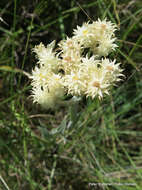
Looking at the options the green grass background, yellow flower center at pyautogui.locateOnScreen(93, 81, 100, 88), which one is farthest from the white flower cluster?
the green grass background

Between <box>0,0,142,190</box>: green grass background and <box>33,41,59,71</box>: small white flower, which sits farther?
<box>0,0,142,190</box>: green grass background

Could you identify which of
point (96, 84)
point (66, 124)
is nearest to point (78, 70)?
point (96, 84)

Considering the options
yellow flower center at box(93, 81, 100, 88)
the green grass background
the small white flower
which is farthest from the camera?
the green grass background

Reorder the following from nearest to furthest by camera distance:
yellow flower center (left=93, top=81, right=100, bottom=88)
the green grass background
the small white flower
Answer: yellow flower center (left=93, top=81, right=100, bottom=88) → the small white flower → the green grass background

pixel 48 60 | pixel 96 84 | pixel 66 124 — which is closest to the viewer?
pixel 96 84

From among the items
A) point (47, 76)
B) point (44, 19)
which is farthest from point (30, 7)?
point (47, 76)

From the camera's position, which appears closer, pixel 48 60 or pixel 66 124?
pixel 48 60

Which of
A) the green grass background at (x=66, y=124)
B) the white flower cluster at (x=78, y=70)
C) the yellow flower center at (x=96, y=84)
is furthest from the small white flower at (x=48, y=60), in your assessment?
the green grass background at (x=66, y=124)

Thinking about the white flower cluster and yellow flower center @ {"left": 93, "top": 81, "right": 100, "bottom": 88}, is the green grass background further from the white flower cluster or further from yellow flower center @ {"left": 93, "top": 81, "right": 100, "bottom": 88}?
yellow flower center @ {"left": 93, "top": 81, "right": 100, "bottom": 88}

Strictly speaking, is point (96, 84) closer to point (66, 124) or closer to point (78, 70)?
point (78, 70)

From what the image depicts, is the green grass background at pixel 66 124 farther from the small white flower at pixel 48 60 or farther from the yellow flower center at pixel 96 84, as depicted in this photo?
the yellow flower center at pixel 96 84
